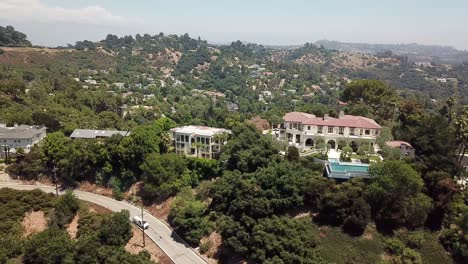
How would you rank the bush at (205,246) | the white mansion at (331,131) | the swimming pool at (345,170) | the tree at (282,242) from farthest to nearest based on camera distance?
the white mansion at (331,131) < the swimming pool at (345,170) < the bush at (205,246) < the tree at (282,242)

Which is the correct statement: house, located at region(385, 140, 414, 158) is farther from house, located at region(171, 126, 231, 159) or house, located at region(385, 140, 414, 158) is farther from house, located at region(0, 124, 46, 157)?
house, located at region(0, 124, 46, 157)

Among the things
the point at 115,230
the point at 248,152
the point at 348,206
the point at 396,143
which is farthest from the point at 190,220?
the point at 396,143

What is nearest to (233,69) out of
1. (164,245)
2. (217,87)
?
(217,87)

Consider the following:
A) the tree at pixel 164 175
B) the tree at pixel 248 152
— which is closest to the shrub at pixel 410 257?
the tree at pixel 248 152

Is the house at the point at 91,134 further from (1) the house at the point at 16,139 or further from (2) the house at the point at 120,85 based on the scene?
(2) the house at the point at 120,85

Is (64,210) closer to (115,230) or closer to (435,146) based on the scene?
(115,230)
